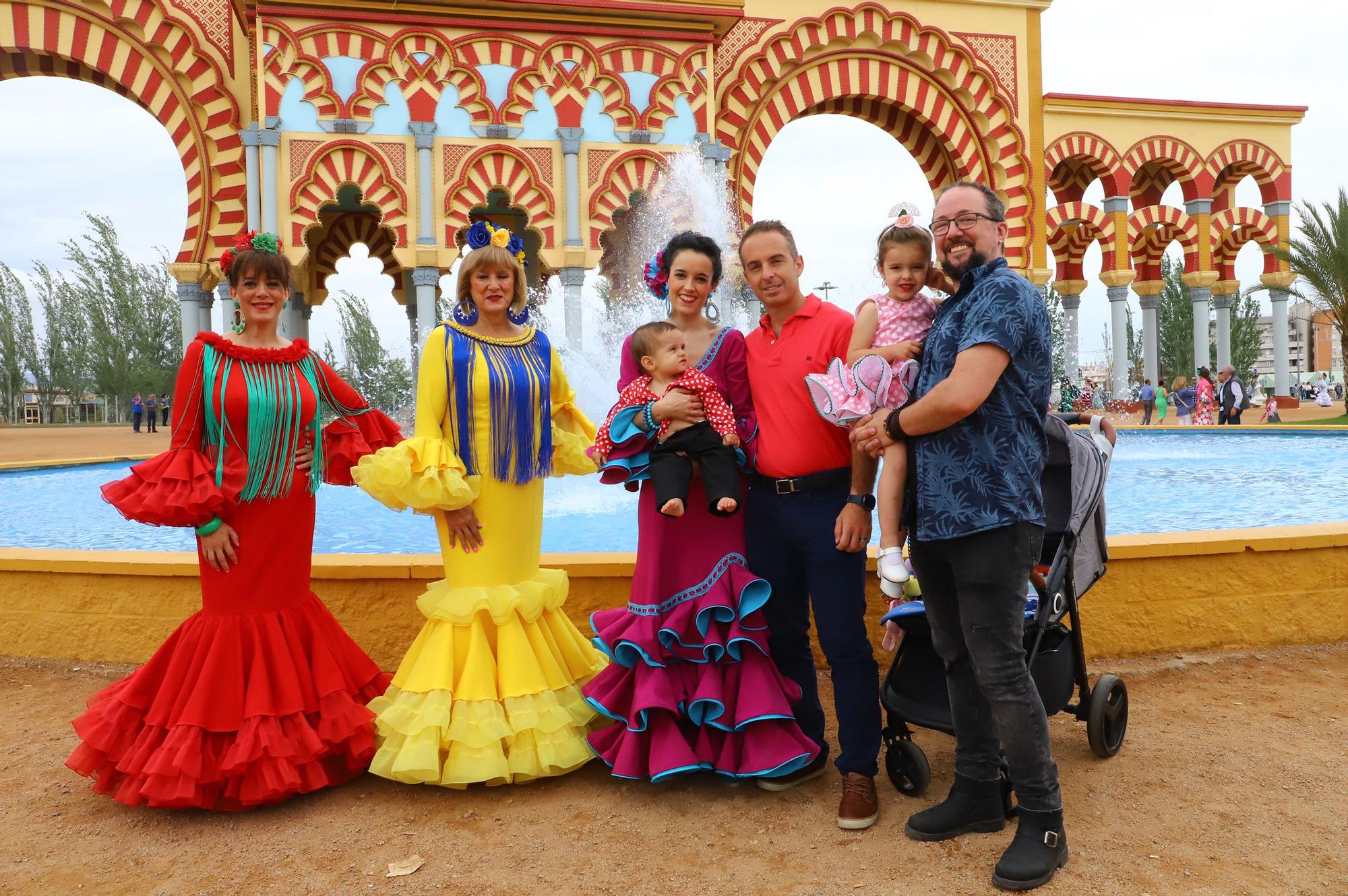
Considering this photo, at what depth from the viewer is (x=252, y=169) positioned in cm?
1260

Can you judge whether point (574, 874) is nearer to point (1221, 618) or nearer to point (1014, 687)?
point (1014, 687)

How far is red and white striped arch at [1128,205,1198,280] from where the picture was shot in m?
20.6

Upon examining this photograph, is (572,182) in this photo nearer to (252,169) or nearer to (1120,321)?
(252,169)

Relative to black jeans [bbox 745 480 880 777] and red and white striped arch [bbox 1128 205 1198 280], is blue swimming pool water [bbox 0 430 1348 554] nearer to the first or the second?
black jeans [bbox 745 480 880 777]

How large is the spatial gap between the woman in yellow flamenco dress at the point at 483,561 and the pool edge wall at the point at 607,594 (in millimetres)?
853

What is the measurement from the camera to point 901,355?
2.61 m

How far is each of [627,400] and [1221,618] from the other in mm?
3044

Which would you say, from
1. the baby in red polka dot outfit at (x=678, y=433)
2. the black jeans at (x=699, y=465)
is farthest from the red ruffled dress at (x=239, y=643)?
the black jeans at (x=699, y=465)

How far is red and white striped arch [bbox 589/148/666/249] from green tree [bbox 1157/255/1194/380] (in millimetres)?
32500

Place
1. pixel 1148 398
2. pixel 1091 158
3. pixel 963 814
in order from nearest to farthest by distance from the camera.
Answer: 1. pixel 963 814
2. pixel 1091 158
3. pixel 1148 398

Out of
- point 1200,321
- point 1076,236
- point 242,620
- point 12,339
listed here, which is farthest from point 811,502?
point 12,339

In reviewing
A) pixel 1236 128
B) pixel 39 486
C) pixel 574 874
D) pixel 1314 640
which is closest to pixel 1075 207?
pixel 1236 128

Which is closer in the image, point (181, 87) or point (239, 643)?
point (239, 643)

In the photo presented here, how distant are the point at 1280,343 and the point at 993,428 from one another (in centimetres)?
2515
